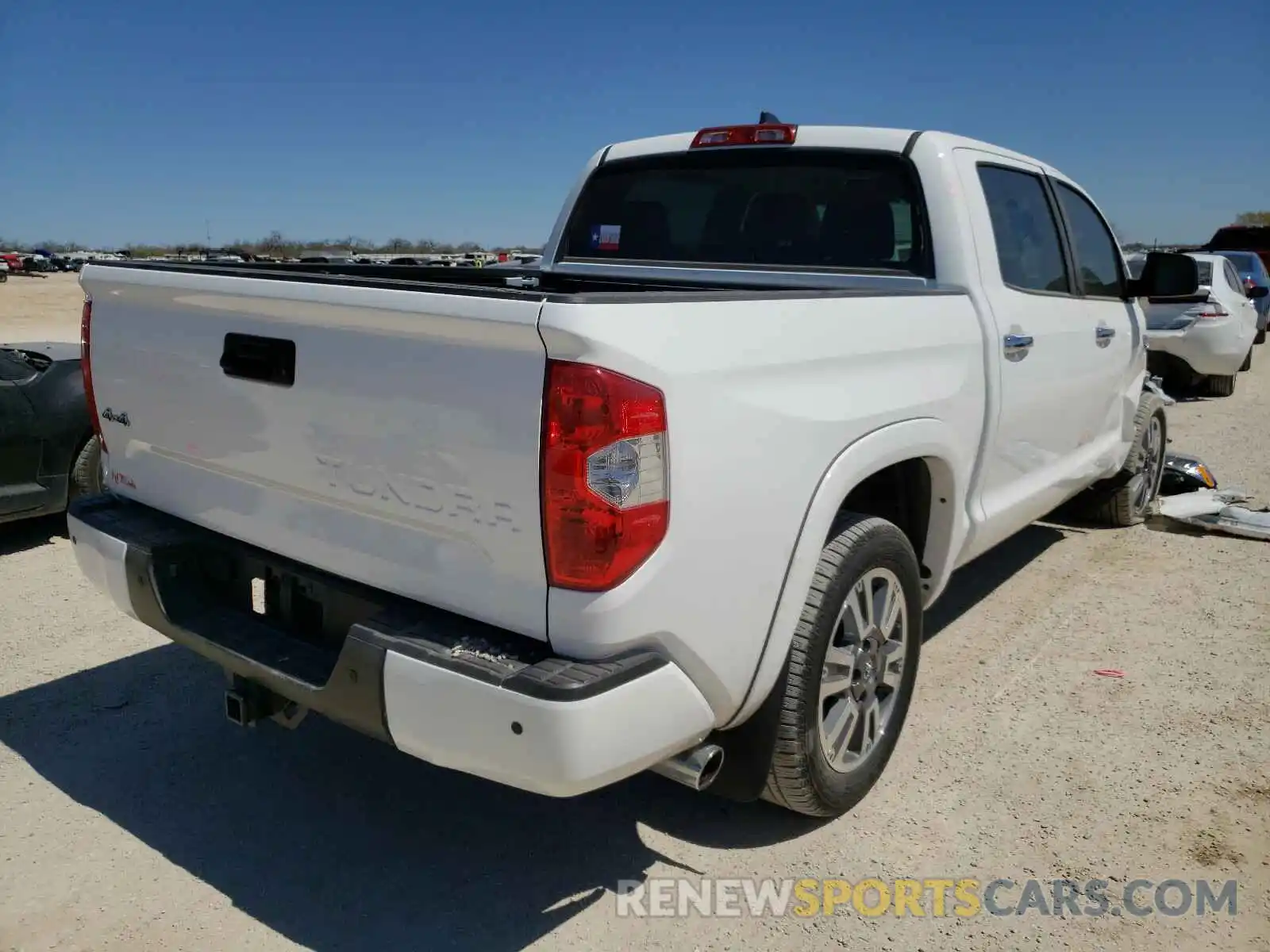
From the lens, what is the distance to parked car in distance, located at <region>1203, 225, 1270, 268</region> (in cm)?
2116

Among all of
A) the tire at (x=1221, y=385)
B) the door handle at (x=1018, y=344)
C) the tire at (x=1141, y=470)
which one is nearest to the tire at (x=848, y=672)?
the door handle at (x=1018, y=344)

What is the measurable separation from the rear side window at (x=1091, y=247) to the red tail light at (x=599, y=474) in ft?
11.0

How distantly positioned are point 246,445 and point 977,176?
2774mm

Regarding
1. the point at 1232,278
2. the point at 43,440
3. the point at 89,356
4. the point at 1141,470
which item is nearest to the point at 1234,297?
the point at 1232,278

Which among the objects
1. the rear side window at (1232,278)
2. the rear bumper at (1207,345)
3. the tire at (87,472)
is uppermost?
the rear side window at (1232,278)

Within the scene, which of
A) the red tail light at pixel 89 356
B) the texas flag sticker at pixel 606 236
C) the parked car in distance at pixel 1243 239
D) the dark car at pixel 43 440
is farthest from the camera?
the parked car in distance at pixel 1243 239

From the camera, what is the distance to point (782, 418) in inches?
A: 96.1

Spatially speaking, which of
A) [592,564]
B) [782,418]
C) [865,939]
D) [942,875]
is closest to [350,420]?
[592,564]

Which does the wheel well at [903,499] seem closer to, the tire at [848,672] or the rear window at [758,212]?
the tire at [848,672]

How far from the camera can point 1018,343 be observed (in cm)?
374

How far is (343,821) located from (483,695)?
1302 mm

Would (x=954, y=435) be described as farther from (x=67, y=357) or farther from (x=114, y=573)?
(x=67, y=357)

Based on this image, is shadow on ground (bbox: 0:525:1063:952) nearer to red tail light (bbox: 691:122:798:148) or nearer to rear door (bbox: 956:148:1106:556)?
rear door (bbox: 956:148:1106:556)

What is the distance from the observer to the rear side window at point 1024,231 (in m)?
3.90
